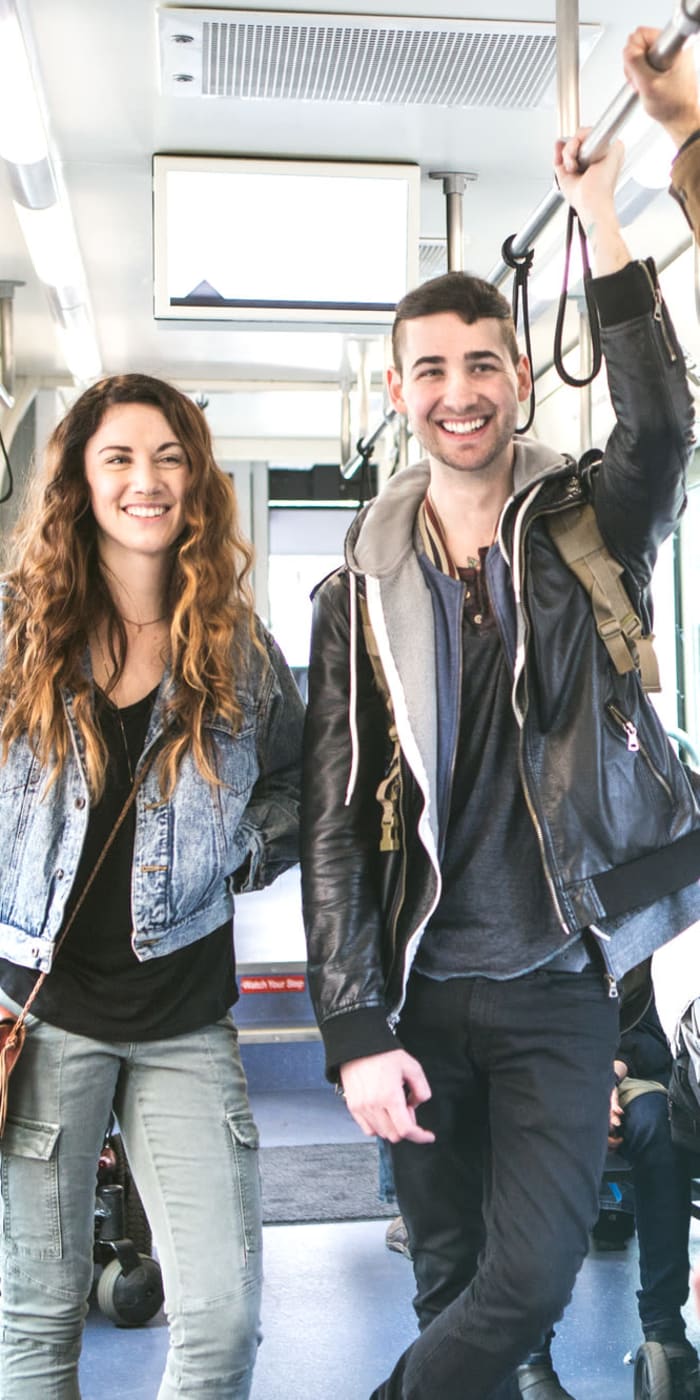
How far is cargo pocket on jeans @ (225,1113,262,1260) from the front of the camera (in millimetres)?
2078

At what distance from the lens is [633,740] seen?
203cm

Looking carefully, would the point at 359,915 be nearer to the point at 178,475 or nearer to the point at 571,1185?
the point at 571,1185

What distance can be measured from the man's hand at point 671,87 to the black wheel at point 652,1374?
2376 mm

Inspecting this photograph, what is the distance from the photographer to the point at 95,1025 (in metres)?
2.06

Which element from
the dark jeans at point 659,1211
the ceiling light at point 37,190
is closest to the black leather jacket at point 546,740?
the dark jeans at point 659,1211

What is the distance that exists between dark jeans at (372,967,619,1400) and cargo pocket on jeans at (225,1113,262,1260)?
262 mm

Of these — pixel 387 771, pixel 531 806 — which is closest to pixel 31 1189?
pixel 387 771

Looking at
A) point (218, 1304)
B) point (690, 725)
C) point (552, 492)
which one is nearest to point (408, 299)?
point (552, 492)

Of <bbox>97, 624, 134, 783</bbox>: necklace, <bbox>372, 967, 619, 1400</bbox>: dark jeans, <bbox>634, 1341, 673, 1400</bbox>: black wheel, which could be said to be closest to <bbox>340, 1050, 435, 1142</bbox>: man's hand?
<bbox>372, 967, 619, 1400</bbox>: dark jeans

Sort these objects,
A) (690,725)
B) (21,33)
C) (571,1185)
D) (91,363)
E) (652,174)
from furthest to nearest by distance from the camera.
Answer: (690,725) < (91,363) < (652,174) < (21,33) < (571,1185)

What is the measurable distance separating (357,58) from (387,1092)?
10.5 feet

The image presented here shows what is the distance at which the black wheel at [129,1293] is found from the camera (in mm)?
3475

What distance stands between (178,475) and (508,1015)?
3.21 feet

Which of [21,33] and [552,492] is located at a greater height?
[21,33]
